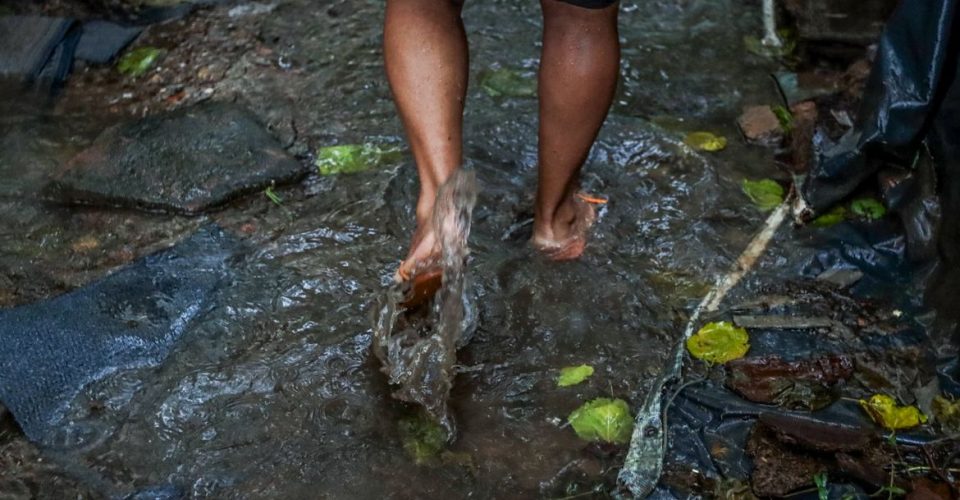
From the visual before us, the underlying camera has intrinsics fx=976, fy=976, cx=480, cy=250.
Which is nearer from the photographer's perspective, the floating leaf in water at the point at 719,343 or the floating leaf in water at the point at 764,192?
the floating leaf in water at the point at 719,343

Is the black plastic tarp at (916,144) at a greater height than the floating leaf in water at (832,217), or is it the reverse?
the black plastic tarp at (916,144)

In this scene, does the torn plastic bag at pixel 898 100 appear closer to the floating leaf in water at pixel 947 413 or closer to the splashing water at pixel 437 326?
the floating leaf in water at pixel 947 413

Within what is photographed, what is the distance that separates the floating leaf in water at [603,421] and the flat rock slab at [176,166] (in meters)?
1.25

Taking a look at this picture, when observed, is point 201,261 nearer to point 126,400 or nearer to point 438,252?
point 126,400

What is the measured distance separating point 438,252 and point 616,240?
688 millimetres

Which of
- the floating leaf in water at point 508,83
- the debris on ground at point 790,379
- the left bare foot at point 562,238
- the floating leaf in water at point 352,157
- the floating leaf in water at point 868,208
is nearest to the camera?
the debris on ground at point 790,379

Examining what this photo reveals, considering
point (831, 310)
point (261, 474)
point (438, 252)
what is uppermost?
point (438, 252)

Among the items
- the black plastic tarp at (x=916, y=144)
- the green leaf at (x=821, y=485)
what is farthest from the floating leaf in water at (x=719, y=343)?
the black plastic tarp at (x=916, y=144)

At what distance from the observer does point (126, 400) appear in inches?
87.0

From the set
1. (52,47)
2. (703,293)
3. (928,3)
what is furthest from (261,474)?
(52,47)

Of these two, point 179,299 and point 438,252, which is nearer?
point 438,252

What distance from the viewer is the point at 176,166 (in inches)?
116

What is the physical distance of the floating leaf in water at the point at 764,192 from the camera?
9.27 ft

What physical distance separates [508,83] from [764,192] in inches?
38.9
